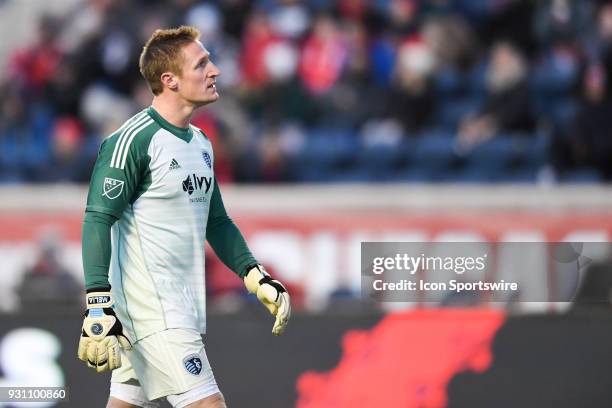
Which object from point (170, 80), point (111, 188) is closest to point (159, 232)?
point (111, 188)

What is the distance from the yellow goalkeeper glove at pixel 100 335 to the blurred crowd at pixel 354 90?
6.36 m

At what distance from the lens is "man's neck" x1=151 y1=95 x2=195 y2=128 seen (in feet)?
15.1

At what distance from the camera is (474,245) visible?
7.22 meters

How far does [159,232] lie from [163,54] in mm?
710

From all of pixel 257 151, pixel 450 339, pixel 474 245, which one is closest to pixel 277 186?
pixel 257 151

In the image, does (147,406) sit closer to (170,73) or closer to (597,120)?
(170,73)

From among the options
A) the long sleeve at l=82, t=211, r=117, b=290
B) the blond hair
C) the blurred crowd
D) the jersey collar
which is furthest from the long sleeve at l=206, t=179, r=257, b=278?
the blurred crowd

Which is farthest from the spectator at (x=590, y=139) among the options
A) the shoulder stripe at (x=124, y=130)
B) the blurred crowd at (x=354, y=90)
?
the shoulder stripe at (x=124, y=130)

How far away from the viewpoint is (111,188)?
435 cm

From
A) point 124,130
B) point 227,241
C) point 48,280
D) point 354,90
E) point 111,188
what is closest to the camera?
point 111,188

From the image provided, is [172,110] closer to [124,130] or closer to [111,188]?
[124,130]

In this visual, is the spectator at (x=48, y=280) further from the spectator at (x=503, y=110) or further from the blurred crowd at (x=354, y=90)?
the spectator at (x=503, y=110)

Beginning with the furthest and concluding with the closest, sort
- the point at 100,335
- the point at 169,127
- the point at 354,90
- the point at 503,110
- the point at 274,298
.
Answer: the point at 354,90
the point at 503,110
the point at 274,298
the point at 169,127
the point at 100,335

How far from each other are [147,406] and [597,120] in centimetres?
634
